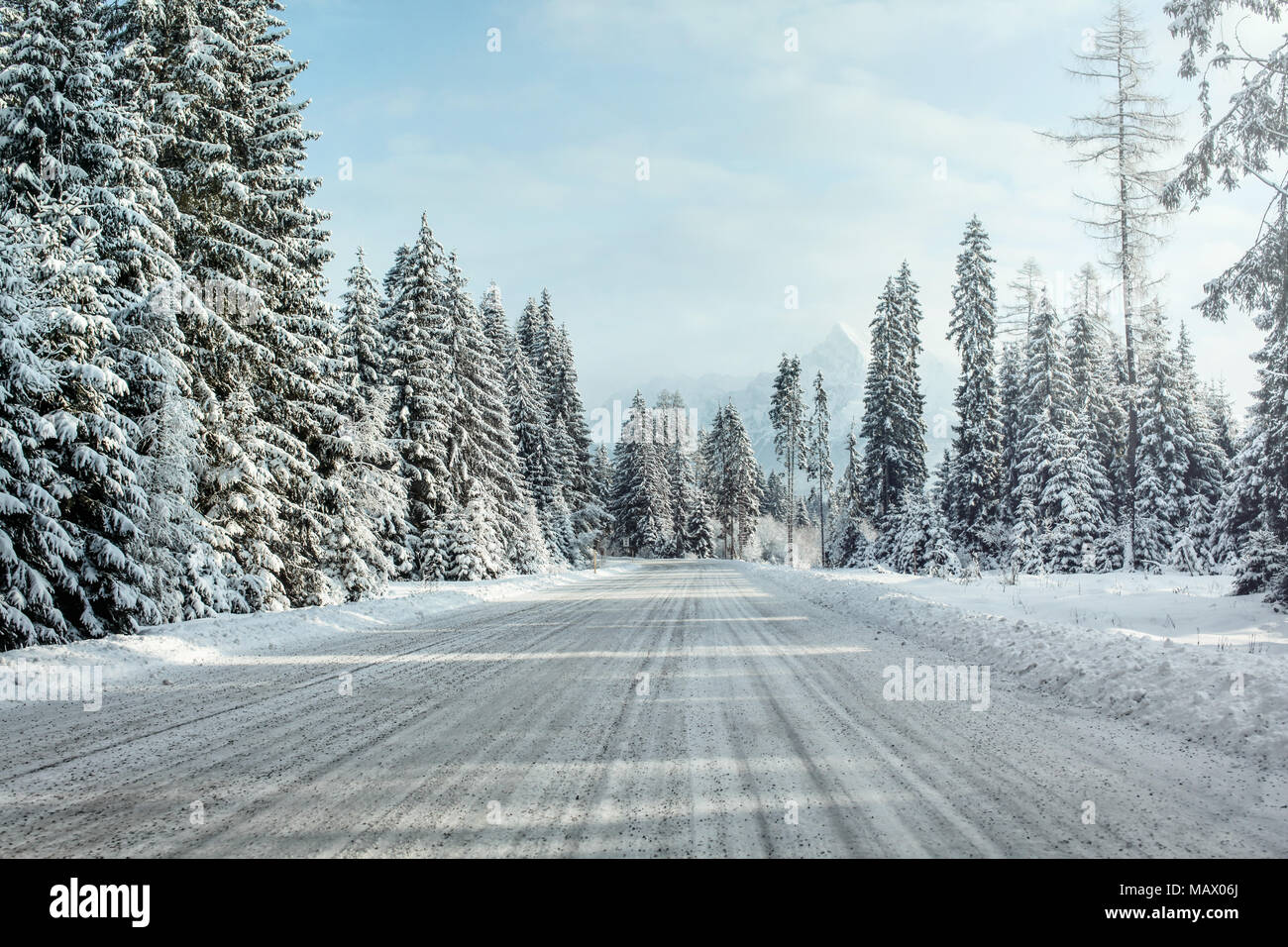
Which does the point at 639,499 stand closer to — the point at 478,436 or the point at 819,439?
the point at 819,439

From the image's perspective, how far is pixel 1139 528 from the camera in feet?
105

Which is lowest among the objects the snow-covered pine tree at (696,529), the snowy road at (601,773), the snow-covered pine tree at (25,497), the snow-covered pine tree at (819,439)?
the snow-covered pine tree at (696,529)

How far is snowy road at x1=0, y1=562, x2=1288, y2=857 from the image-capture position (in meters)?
3.57

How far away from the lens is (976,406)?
34.1 metres

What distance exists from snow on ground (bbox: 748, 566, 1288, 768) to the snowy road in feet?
1.63

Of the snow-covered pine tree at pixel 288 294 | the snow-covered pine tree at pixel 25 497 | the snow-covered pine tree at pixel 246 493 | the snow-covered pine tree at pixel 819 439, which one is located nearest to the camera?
the snow-covered pine tree at pixel 25 497

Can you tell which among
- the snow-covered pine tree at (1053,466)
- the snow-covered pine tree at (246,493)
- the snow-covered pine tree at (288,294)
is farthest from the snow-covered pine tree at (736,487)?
the snow-covered pine tree at (246,493)

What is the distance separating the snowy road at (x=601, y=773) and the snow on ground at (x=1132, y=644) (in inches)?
19.6

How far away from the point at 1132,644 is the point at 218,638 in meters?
13.2

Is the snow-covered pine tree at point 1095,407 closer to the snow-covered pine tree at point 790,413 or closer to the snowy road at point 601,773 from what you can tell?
the snow-covered pine tree at point 790,413

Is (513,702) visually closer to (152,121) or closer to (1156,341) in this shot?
(152,121)

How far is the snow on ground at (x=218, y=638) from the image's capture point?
8508 millimetres

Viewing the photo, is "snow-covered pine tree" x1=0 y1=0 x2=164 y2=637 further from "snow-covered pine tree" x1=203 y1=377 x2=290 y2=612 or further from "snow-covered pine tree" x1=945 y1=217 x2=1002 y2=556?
"snow-covered pine tree" x1=945 y1=217 x2=1002 y2=556
